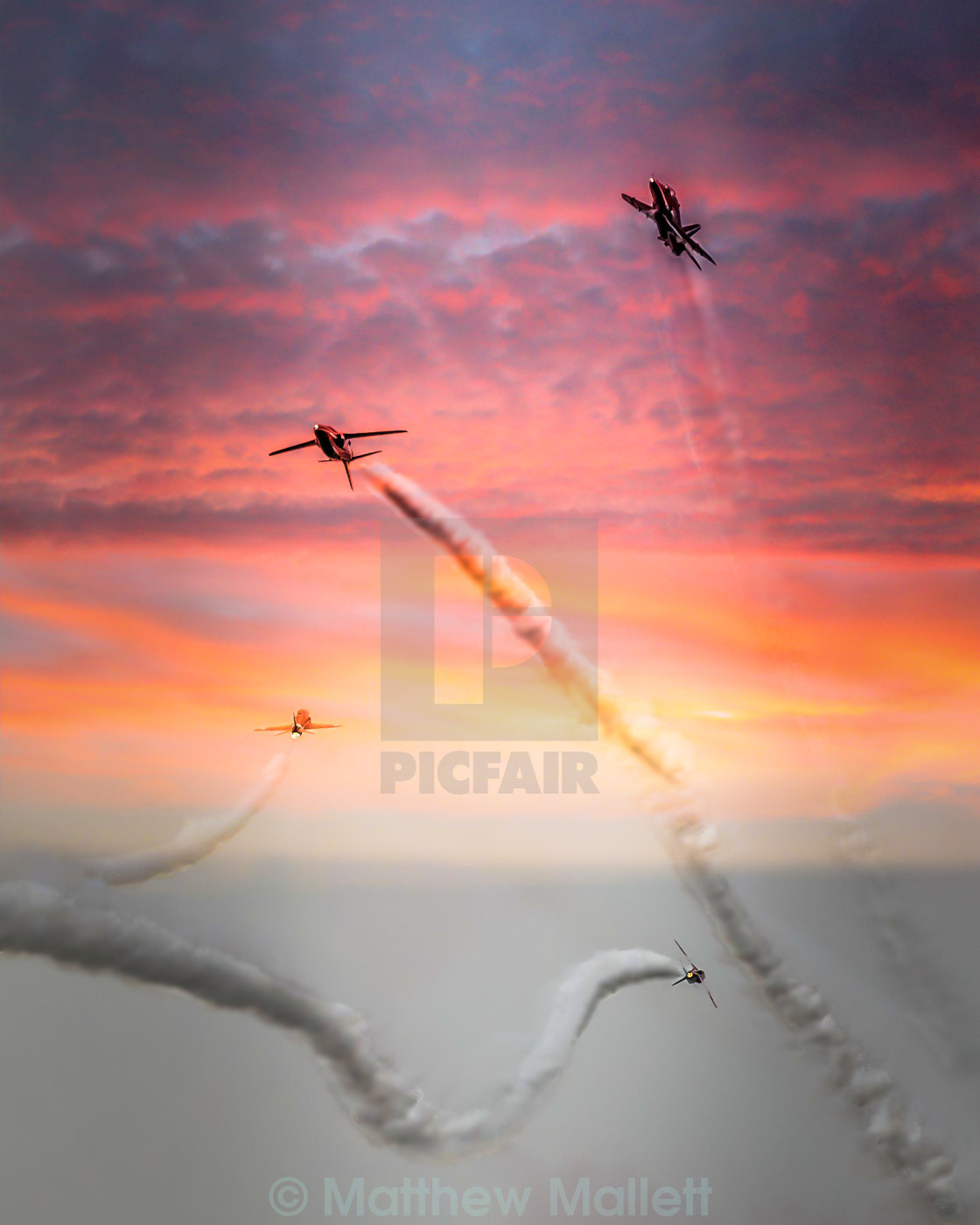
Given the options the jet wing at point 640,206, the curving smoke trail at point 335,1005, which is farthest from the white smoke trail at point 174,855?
the jet wing at point 640,206

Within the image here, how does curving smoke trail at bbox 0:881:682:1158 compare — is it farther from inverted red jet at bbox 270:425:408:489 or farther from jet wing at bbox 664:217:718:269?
jet wing at bbox 664:217:718:269

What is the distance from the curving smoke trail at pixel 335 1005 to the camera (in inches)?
1438

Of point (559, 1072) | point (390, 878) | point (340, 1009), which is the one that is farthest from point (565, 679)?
point (390, 878)

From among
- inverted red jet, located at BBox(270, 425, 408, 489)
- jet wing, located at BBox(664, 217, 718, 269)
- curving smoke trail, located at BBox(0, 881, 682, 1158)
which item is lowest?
curving smoke trail, located at BBox(0, 881, 682, 1158)

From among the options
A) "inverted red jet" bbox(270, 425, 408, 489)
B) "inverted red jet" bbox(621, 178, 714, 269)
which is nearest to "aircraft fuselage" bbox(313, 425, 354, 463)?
"inverted red jet" bbox(270, 425, 408, 489)

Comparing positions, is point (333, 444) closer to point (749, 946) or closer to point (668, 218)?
point (668, 218)

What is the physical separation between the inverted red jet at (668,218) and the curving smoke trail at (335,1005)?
136 feet

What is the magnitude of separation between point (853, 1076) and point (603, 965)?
60.9 ft

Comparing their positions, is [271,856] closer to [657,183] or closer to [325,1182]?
[325,1182]

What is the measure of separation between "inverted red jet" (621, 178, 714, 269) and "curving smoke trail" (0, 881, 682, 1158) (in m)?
41.5

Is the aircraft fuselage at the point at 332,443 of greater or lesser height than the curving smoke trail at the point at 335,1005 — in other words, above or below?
above

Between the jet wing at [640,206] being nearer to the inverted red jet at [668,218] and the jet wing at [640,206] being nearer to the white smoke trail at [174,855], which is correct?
the inverted red jet at [668,218]

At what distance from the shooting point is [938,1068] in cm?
6450

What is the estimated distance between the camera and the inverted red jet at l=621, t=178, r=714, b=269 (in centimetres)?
3638
